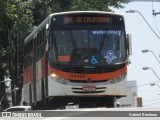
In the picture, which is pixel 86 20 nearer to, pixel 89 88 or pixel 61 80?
pixel 61 80

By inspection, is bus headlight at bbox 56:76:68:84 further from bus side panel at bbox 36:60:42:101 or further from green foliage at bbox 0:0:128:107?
green foliage at bbox 0:0:128:107

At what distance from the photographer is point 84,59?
1739cm

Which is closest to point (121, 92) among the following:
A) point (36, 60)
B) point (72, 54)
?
point (72, 54)

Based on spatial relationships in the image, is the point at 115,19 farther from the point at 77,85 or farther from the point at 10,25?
the point at 10,25

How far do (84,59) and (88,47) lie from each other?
17.4 inches

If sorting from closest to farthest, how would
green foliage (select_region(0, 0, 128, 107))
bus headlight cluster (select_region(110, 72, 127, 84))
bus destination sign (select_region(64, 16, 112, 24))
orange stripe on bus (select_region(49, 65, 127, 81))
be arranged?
orange stripe on bus (select_region(49, 65, 127, 81)) < bus headlight cluster (select_region(110, 72, 127, 84)) < bus destination sign (select_region(64, 16, 112, 24)) < green foliage (select_region(0, 0, 128, 107))

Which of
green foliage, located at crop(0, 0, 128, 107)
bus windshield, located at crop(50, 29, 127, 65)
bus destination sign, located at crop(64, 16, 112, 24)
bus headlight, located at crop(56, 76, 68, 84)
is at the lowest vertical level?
bus headlight, located at crop(56, 76, 68, 84)

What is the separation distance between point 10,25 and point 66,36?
2069 centimetres

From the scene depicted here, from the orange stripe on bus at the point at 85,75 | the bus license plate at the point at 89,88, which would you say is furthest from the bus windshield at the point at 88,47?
the bus license plate at the point at 89,88

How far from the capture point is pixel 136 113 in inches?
183

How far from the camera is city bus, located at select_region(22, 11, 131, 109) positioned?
686 inches

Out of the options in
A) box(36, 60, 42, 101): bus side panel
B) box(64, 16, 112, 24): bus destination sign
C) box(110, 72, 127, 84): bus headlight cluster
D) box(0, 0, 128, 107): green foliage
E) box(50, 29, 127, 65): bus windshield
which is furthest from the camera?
box(0, 0, 128, 107): green foliage

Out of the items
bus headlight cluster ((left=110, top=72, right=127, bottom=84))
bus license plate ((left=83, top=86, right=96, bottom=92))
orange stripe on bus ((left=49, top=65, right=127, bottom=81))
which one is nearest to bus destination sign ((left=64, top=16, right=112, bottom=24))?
orange stripe on bus ((left=49, top=65, right=127, bottom=81))

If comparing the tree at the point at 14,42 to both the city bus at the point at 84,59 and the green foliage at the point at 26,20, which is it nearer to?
the green foliage at the point at 26,20
